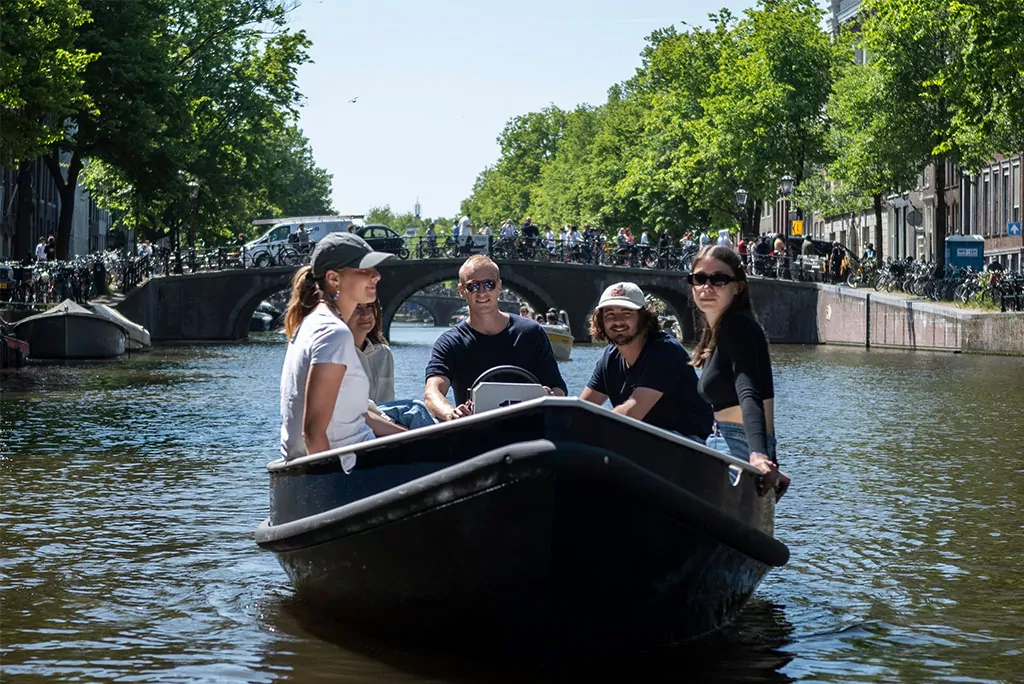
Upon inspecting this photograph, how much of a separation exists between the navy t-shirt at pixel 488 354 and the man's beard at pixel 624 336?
0.97 m

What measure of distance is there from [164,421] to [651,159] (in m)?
45.4

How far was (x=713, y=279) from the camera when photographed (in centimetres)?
656

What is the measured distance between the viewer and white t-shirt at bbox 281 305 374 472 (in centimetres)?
630

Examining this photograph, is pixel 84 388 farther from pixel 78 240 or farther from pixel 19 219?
pixel 78 240

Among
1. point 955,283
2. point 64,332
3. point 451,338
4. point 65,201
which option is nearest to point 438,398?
point 451,338

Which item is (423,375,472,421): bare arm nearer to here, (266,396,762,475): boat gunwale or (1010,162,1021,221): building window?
(266,396,762,475): boat gunwale

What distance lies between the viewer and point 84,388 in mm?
24406

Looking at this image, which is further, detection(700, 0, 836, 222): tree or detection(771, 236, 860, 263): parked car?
detection(771, 236, 860, 263): parked car

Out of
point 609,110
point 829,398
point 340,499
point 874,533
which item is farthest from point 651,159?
point 340,499

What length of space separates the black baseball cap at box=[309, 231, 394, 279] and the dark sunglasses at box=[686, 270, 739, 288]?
1.15 metres

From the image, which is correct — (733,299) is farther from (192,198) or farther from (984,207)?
(984,207)

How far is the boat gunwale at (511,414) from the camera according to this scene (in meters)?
5.94

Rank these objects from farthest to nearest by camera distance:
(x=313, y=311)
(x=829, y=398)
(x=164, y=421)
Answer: (x=829, y=398) < (x=164, y=421) < (x=313, y=311)

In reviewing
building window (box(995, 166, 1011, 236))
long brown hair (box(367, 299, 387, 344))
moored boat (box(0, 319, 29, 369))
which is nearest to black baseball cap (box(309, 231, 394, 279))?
long brown hair (box(367, 299, 387, 344))
